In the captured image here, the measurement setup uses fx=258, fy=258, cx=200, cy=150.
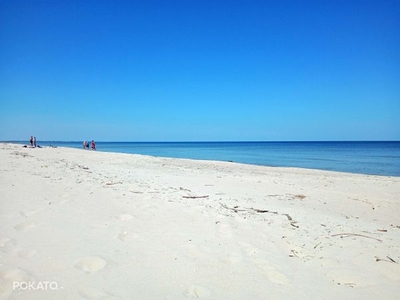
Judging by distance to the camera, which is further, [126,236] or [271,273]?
[126,236]

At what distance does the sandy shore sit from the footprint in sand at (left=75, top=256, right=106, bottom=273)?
12 millimetres

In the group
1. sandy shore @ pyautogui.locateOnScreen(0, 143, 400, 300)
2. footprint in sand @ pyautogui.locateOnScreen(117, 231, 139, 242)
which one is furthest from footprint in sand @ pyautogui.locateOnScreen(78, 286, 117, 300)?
footprint in sand @ pyautogui.locateOnScreen(117, 231, 139, 242)

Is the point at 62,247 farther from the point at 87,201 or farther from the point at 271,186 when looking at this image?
the point at 271,186

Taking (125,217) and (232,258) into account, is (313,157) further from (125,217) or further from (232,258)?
(232,258)

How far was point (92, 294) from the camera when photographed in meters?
2.69

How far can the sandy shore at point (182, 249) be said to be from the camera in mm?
2924

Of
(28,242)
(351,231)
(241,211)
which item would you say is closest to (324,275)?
(351,231)

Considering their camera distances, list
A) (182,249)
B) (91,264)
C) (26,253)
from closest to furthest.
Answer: (91,264), (26,253), (182,249)

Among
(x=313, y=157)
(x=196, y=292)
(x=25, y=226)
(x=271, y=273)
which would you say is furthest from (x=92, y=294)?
(x=313, y=157)

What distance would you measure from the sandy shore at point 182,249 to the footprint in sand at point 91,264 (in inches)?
0.5

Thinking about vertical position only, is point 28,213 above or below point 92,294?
above

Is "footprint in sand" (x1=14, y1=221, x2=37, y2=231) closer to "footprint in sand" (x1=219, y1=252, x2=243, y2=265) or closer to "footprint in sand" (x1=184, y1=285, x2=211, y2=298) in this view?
"footprint in sand" (x1=184, y1=285, x2=211, y2=298)

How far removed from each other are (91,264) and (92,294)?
25.0 inches

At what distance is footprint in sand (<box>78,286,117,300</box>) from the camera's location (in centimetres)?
265
